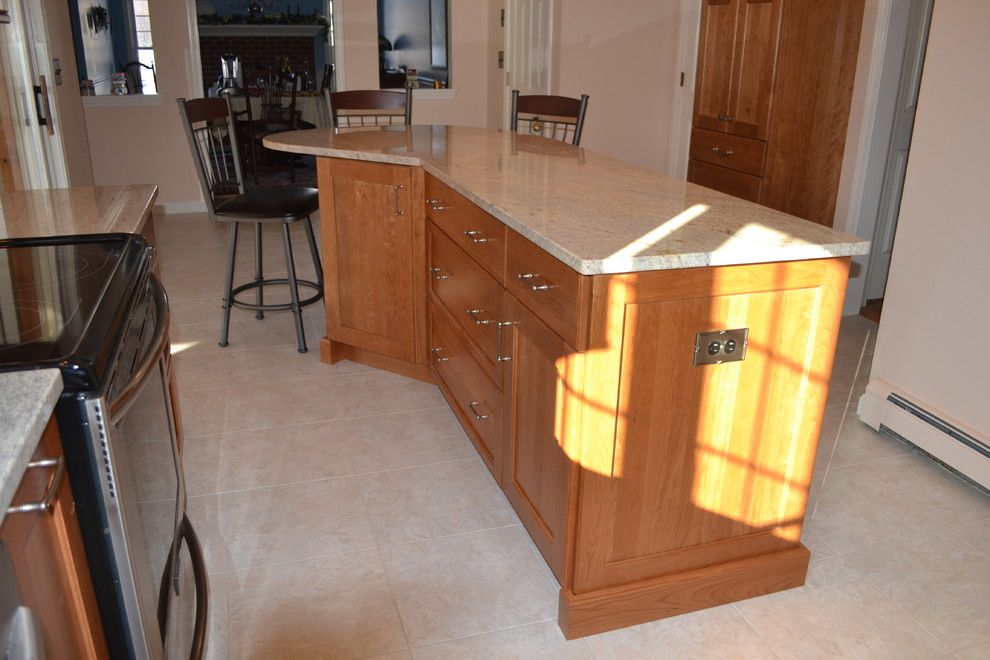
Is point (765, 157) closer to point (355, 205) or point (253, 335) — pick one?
point (355, 205)

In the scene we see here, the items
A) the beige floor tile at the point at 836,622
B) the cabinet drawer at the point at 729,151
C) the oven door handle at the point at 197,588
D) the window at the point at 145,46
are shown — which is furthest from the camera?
the window at the point at 145,46

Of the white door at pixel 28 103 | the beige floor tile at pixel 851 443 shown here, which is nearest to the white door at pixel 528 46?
the white door at pixel 28 103

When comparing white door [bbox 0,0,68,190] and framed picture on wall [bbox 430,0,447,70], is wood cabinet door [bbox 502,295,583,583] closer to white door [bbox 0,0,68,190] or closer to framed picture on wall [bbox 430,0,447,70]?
white door [bbox 0,0,68,190]

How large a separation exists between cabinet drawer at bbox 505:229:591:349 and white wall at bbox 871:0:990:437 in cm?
145

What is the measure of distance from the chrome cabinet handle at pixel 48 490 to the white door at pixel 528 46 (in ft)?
14.0

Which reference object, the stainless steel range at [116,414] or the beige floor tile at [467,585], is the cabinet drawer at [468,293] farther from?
the stainless steel range at [116,414]

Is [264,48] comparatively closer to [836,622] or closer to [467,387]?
[467,387]

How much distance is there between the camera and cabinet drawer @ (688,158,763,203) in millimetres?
4070

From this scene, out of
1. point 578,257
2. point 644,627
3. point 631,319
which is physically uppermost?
point 578,257

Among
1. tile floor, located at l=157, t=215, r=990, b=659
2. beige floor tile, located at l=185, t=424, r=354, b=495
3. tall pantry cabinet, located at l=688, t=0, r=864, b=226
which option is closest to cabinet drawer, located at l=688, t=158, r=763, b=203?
tall pantry cabinet, located at l=688, t=0, r=864, b=226

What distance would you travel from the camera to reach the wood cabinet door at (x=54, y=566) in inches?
35.3

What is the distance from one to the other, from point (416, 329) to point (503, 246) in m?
1.08

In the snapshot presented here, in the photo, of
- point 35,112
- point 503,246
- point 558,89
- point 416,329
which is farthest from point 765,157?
point 35,112

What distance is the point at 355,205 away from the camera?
307cm
